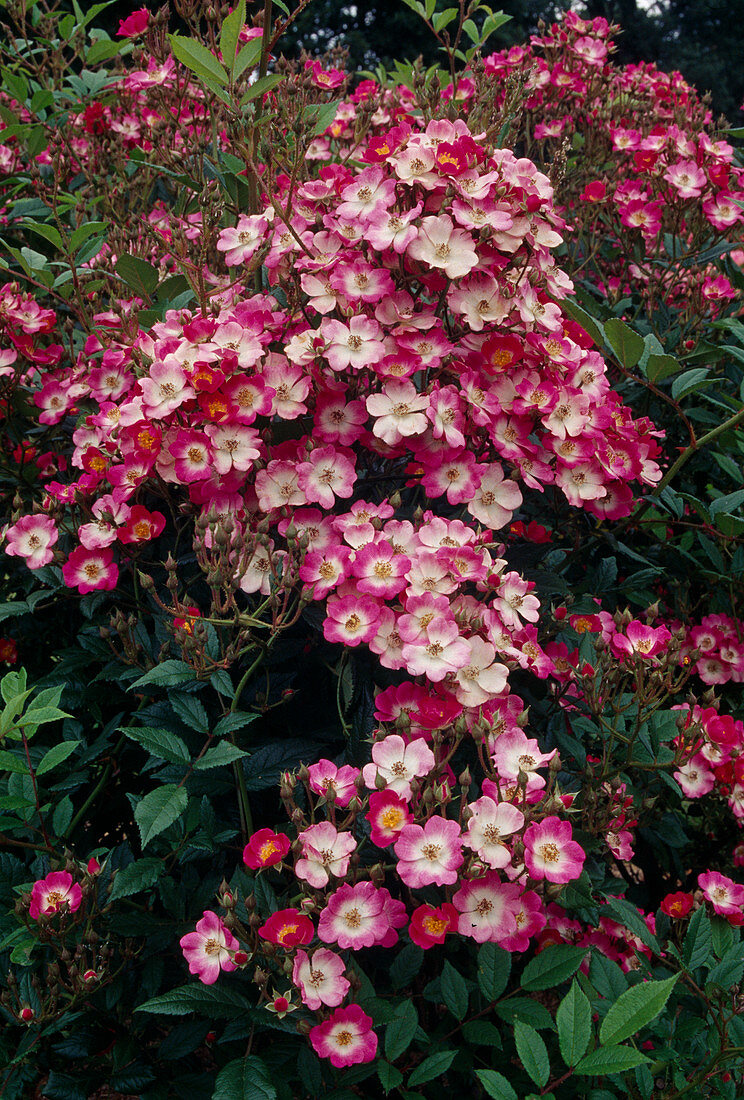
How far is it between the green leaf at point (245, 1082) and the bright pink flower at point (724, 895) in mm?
962

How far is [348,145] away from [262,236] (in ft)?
4.78

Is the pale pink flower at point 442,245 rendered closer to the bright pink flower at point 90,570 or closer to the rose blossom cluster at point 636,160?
the rose blossom cluster at point 636,160

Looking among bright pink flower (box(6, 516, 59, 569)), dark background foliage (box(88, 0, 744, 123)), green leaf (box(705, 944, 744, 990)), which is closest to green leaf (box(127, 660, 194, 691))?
bright pink flower (box(6, 516, 59, 569))

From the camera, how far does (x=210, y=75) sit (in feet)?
4.77

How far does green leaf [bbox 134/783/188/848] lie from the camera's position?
1.19 metres

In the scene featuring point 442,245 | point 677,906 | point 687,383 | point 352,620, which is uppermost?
point 442,245

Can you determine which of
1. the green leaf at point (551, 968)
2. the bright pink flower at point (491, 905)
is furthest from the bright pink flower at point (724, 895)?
the bright pink flower at point (491, 905)

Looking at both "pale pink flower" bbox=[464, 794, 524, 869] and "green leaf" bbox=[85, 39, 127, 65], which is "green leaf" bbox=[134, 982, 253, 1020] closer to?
"pale pink flower" bbox=[464, 794, 524, 869]

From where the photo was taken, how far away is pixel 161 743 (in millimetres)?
1317

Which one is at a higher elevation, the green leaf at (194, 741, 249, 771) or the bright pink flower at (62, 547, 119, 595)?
the green leaf at (194, 741, 249, 771)

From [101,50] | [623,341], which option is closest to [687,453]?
[623,341]

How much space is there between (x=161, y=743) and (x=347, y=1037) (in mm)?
497

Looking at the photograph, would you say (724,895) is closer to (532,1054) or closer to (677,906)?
(677,906)

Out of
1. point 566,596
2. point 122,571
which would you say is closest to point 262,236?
point 122,571
